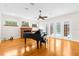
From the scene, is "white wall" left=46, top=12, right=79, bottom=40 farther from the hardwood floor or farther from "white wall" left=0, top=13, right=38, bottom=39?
"white wall" left=0, top=13, right=38, bottom=39

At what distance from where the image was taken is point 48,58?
3438 millimetres

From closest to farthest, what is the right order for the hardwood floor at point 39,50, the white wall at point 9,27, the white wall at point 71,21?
the hardwood floor at point 39,50
the white wall at point 71,21
the white wall at point 9,27

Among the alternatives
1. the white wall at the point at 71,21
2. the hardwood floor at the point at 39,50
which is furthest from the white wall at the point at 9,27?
the white wall at the point at 71,21

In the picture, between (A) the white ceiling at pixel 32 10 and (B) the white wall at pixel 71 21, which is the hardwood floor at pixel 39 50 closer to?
(B) the white wall at pixel 71 21

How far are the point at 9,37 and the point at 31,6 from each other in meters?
1.89

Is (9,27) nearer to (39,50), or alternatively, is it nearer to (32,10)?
(32,10)

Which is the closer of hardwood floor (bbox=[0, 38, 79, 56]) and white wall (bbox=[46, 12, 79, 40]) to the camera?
hardwood floor (bbox=[0, 38, 79, 56])

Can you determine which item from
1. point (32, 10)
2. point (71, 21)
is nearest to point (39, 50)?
point (32, 10)

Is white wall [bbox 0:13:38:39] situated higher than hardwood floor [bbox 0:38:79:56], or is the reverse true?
white wall [bbox 0:13:38:39]

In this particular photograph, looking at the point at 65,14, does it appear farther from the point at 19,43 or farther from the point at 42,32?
the point at 19,43

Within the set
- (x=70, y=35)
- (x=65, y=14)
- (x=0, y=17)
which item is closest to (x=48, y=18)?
(x=65, y=14)

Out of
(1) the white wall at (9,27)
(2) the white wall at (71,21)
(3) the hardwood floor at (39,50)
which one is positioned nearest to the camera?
(3) the hardwood floor at (39,50)

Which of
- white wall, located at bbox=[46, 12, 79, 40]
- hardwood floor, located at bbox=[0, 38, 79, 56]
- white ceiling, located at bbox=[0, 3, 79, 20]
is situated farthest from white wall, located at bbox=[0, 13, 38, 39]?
white wall, located at bbox=[46, 12, 79, 40]

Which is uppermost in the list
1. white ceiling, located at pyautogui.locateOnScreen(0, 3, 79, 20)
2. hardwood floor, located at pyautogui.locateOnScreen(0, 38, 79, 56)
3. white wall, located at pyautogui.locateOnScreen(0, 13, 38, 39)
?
white ceiling, located at pyautogui.locateOnScreen(0, 3, 79, 20)
